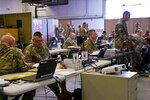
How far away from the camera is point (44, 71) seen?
2.59 metres

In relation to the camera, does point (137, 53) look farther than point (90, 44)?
Yes

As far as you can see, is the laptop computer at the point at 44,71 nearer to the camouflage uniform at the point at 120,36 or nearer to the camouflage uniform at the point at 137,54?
the camouflage uniform at the point at 120,36

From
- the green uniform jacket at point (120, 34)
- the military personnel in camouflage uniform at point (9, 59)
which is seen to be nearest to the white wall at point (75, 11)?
the green uniform jacket at point (120, 34)

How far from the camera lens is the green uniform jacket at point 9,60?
2.95 m

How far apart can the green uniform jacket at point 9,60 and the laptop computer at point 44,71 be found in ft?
1.50

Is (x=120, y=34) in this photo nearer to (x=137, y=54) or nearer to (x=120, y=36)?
(x=120, y=36)

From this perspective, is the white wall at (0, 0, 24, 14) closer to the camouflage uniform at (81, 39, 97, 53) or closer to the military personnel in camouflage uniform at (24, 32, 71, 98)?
the camouflage uniform at (81, 39, 97, 53)

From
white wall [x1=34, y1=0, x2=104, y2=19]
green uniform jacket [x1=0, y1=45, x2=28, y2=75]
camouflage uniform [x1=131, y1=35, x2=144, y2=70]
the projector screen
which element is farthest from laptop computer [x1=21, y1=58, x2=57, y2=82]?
white wall [x1=34, y1=0, x2=104, y2=19]

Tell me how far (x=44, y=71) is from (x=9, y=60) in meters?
0.61

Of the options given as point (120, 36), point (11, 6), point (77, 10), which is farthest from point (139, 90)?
point (11, 6)

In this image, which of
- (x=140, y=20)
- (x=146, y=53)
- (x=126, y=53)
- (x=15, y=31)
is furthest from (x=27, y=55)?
(x=140, y=20)

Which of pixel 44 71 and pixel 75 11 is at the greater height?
pixel 75 11

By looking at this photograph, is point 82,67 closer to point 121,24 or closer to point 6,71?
point 6,71

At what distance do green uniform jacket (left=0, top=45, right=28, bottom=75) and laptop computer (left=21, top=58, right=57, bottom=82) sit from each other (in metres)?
0.46
